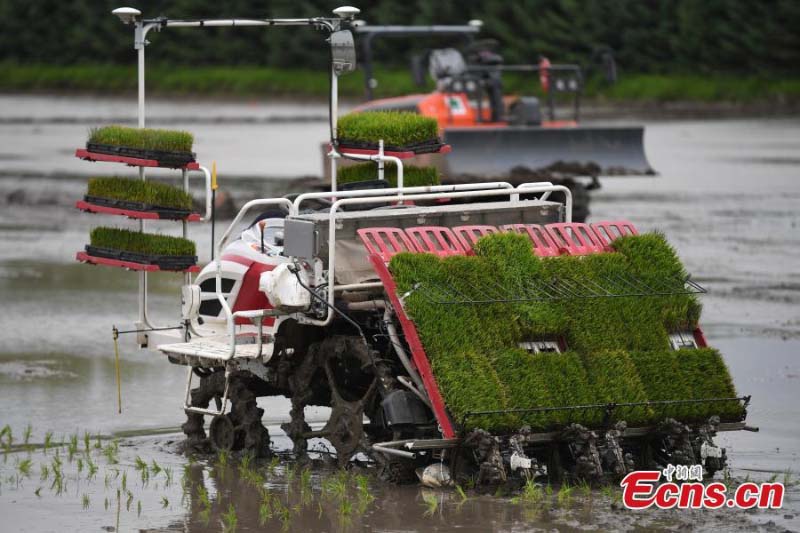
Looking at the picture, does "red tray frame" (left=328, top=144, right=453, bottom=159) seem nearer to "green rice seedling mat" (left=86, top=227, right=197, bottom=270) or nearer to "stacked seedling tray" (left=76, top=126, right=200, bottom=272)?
"stacked seedling tray" (left=76, top=126, right=200, bottom=272)

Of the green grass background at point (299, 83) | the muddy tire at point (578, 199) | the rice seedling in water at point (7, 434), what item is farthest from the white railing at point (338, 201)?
the green grass background at point (299, 83)

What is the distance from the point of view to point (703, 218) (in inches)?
953

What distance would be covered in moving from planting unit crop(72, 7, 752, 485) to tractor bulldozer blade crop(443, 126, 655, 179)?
42.8 feet

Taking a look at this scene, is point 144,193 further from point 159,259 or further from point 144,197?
point 159,259

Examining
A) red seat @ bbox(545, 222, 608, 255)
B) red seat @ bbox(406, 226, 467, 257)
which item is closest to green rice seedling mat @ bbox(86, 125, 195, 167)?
red seat @ bbox(406, 226, 467, 257)

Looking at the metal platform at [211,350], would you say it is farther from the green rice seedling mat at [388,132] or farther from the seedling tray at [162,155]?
the green rice seedling mat at [388,132]

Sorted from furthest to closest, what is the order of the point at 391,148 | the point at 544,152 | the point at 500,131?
the point at 544,152
the point at 500,131
the point at 391,148

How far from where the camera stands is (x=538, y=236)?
428 inches

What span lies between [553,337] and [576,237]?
0.94 meters

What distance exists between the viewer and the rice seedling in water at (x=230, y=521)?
9141 mm

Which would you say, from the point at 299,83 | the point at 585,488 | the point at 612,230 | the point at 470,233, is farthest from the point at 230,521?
the point at 299,83

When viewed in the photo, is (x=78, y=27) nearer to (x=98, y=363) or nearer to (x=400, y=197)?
(x=98, y=363)

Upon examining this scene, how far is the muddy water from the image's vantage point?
934cm

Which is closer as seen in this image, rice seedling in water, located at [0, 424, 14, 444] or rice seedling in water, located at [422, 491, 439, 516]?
rice seedling in water, located at [422, 491, 439, 516]
